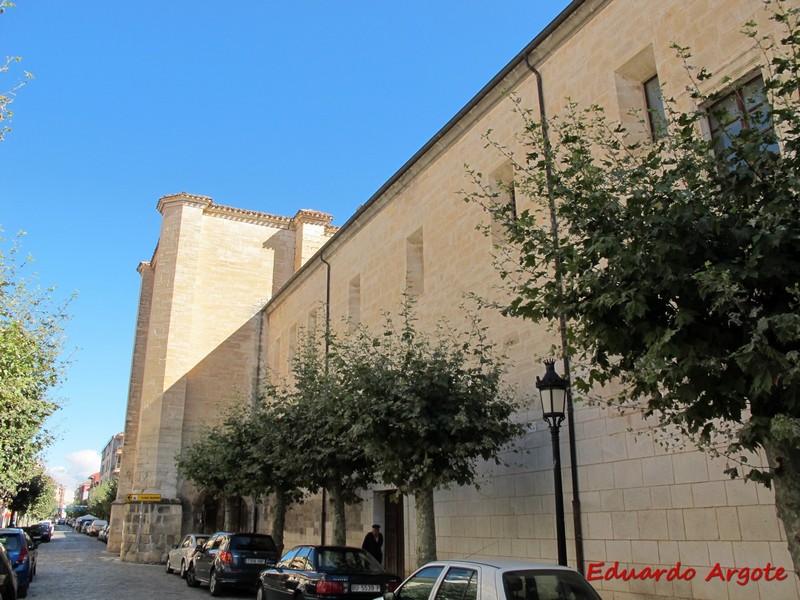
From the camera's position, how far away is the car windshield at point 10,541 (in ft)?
47.6

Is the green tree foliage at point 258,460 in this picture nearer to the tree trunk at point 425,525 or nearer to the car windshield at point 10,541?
the tree trunk at point 425,525

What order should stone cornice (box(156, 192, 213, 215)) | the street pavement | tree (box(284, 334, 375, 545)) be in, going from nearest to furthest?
tree (box(284, 334, 375, 545)) → the street pavement → stone cornice (box(156, 192, 213, 215))

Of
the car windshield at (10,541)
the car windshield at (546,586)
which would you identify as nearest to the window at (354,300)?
the car windshield at (10,541)

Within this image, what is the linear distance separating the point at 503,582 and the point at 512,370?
7096 mm

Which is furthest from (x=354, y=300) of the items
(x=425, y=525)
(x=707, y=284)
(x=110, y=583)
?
(x=707, y=284)

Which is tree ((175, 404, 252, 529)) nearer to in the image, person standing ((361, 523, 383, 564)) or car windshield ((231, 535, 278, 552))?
car windshield ((231, 535, 278, 552))

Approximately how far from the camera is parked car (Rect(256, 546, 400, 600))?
32.8 feet

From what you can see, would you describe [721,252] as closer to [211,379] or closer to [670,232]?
[670,232]

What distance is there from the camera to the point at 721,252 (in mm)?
5195

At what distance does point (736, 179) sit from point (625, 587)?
6566 mm

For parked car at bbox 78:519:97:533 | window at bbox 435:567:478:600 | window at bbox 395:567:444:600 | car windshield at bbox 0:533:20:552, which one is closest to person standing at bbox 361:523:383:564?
car windshield at bbox 0:533:20:552

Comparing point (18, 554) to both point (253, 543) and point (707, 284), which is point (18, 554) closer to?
point (253, 543)

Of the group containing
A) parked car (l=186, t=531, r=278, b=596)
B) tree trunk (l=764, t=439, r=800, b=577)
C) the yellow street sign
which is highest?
the yellow street sign

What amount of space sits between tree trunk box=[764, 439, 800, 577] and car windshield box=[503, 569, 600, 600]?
5.68ft
